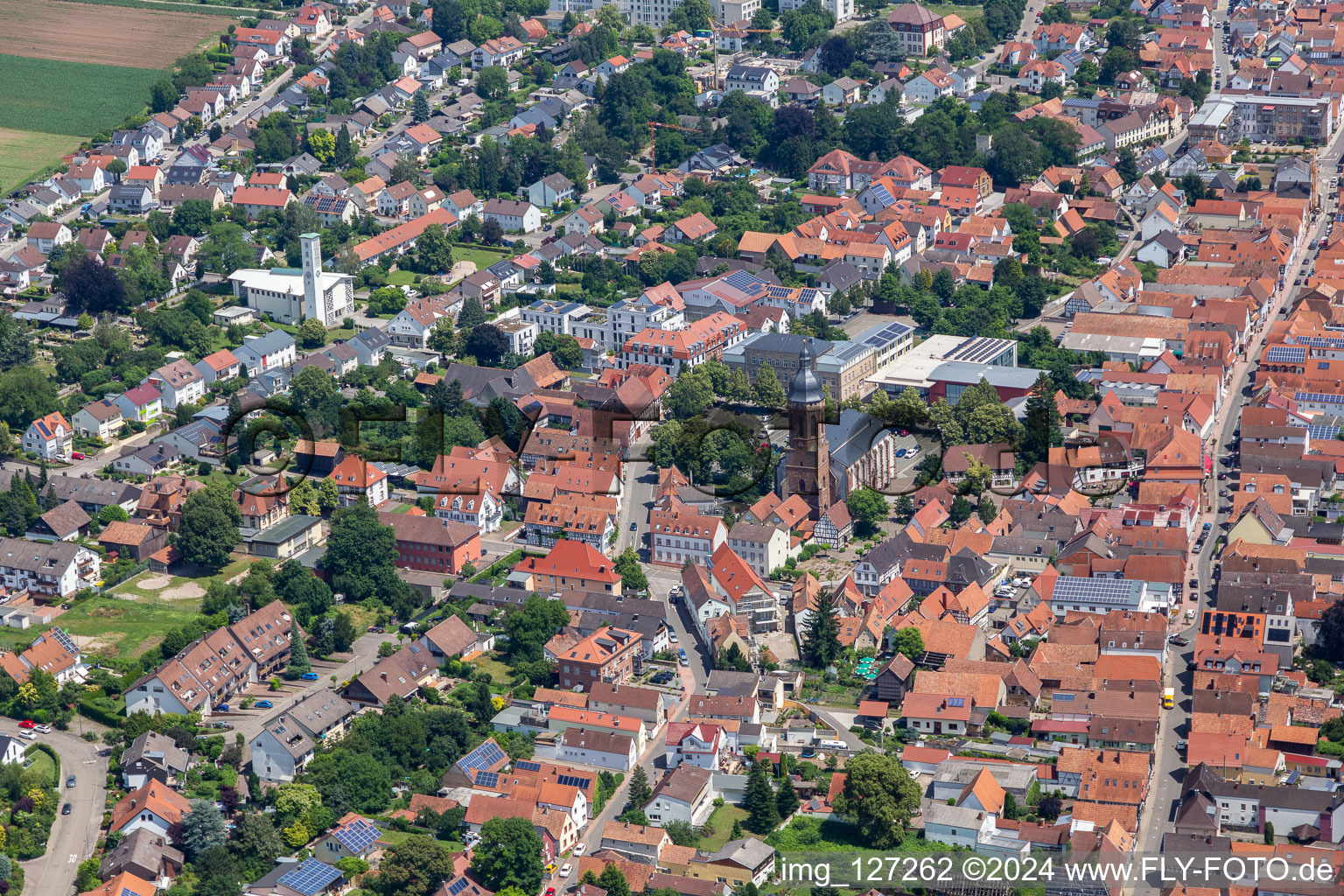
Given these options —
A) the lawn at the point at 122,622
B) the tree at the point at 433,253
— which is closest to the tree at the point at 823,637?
the lawn at the point at 122,622

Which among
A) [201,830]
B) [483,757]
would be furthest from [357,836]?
[483,757]

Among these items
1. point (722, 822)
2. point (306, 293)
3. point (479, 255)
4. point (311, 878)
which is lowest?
point (722, 822)

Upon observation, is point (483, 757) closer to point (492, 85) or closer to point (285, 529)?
point (285, 529)

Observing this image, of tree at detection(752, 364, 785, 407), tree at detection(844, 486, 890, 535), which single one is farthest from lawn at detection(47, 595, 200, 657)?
tree at detection(752, 364, 785, 407)

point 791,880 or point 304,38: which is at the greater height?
point 304,38

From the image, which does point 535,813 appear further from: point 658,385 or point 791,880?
point 658,385

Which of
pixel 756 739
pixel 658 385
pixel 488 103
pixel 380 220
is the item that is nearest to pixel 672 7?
pixel 488 103

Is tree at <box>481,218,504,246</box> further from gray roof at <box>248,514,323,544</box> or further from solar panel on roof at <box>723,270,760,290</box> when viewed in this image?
gray roof at <box>248,514,323,544</box>

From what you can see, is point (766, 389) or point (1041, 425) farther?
point (766, 389)
